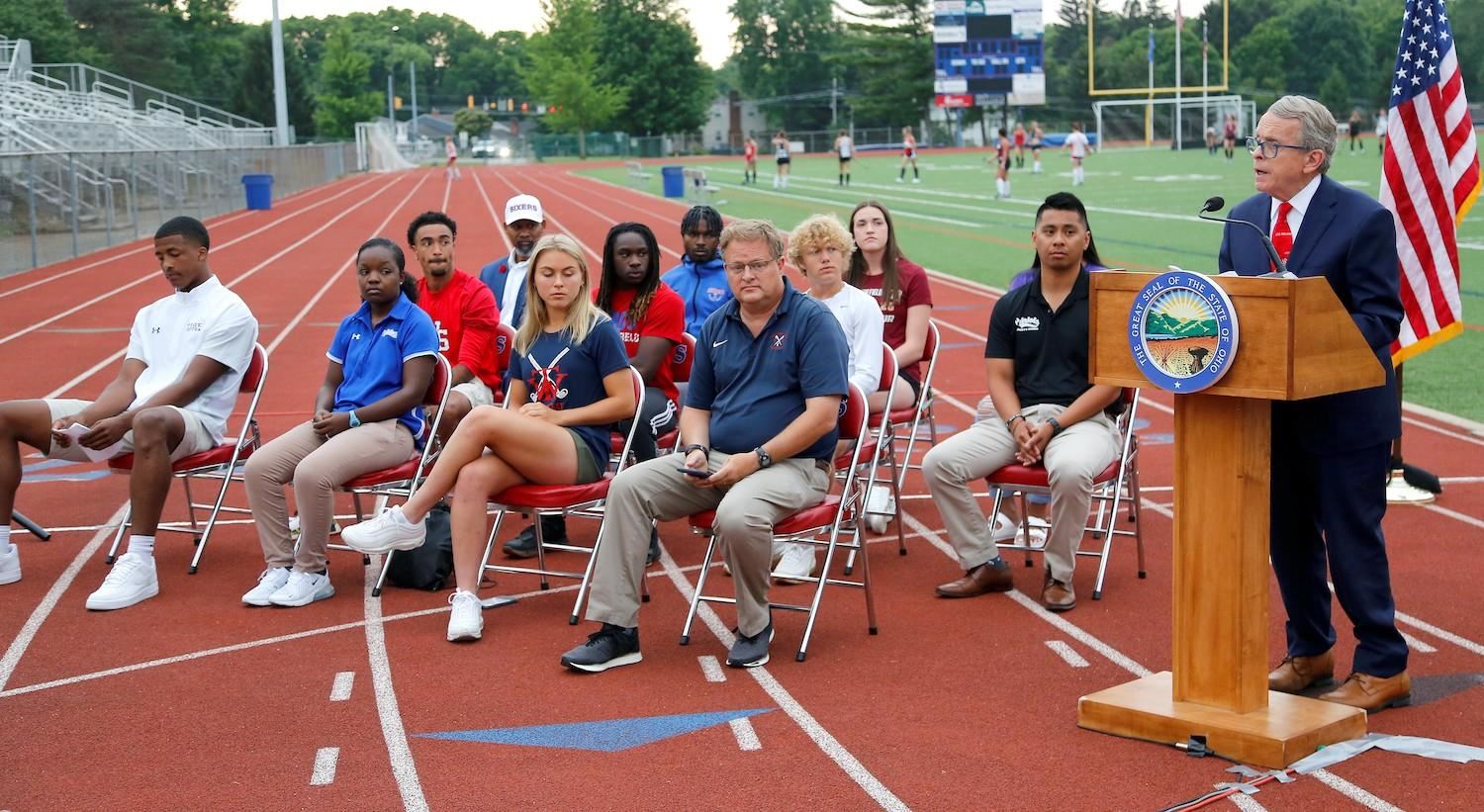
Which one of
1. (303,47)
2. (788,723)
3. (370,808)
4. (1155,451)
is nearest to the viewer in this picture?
(370,808)

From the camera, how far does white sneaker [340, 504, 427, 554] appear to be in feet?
20.3

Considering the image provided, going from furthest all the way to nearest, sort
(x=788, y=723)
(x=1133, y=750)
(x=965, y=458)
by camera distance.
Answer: (x=965, y=458) < (x=788, y=723) < (x=1133, y=750)

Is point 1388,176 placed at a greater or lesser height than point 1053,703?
greater

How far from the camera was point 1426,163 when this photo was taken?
6949 mm

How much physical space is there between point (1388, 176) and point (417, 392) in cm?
436

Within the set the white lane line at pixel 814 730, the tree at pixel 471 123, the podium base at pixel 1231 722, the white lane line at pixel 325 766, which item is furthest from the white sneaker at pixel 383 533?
the tree at pixel 471 123

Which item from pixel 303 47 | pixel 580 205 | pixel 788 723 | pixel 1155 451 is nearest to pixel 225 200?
pixel 580 205

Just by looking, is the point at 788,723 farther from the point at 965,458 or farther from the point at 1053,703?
the point at 965,458

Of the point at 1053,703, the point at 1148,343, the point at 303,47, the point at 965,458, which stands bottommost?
the point at 1053,703

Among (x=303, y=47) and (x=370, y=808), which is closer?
(x=370, y=808)

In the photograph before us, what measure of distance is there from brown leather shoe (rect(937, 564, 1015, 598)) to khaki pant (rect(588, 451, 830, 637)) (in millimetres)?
869

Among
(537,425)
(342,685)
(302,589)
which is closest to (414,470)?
(302,589)

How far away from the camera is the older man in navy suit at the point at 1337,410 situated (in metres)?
4.71

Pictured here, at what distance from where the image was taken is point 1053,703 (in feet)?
16.9
